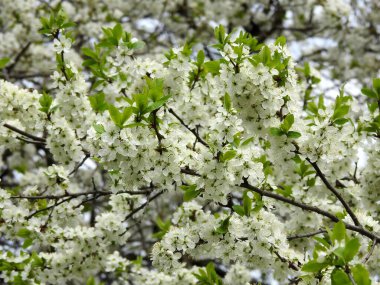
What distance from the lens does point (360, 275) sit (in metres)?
2.37

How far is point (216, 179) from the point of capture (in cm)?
307

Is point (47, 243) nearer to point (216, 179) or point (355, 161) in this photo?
point (216, 179)

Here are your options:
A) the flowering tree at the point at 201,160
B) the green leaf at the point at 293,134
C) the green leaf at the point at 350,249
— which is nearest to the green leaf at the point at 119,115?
the flowering tree at the point at 201,160

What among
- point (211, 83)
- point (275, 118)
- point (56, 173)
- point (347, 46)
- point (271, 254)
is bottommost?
point (271, 254)

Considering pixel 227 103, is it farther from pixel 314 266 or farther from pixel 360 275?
pixel 360 275

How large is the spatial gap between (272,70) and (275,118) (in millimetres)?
298

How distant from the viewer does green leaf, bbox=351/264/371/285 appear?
236 centimetres

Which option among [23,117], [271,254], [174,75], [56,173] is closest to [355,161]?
[271,254]

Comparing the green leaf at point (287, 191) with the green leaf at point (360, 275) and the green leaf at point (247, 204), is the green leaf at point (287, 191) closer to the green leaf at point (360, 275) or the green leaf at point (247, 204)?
the green leaf at point (247, 204)

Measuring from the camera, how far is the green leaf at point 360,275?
92.8 inches

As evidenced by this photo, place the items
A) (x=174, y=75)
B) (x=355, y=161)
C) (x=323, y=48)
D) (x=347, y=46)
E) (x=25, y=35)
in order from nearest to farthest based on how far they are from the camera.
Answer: (x=174, y=75) < (x=355, y=161) < (x=25, y=35) < (x=347, y=46) < (x=323, y=48)

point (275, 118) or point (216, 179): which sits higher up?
point (275, 118)

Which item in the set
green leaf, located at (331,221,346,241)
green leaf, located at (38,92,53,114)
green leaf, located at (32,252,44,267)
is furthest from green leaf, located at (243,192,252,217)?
green leaf, located at (32,252,44,267)

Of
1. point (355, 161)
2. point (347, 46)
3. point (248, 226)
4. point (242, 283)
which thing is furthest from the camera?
point (347, 46)
